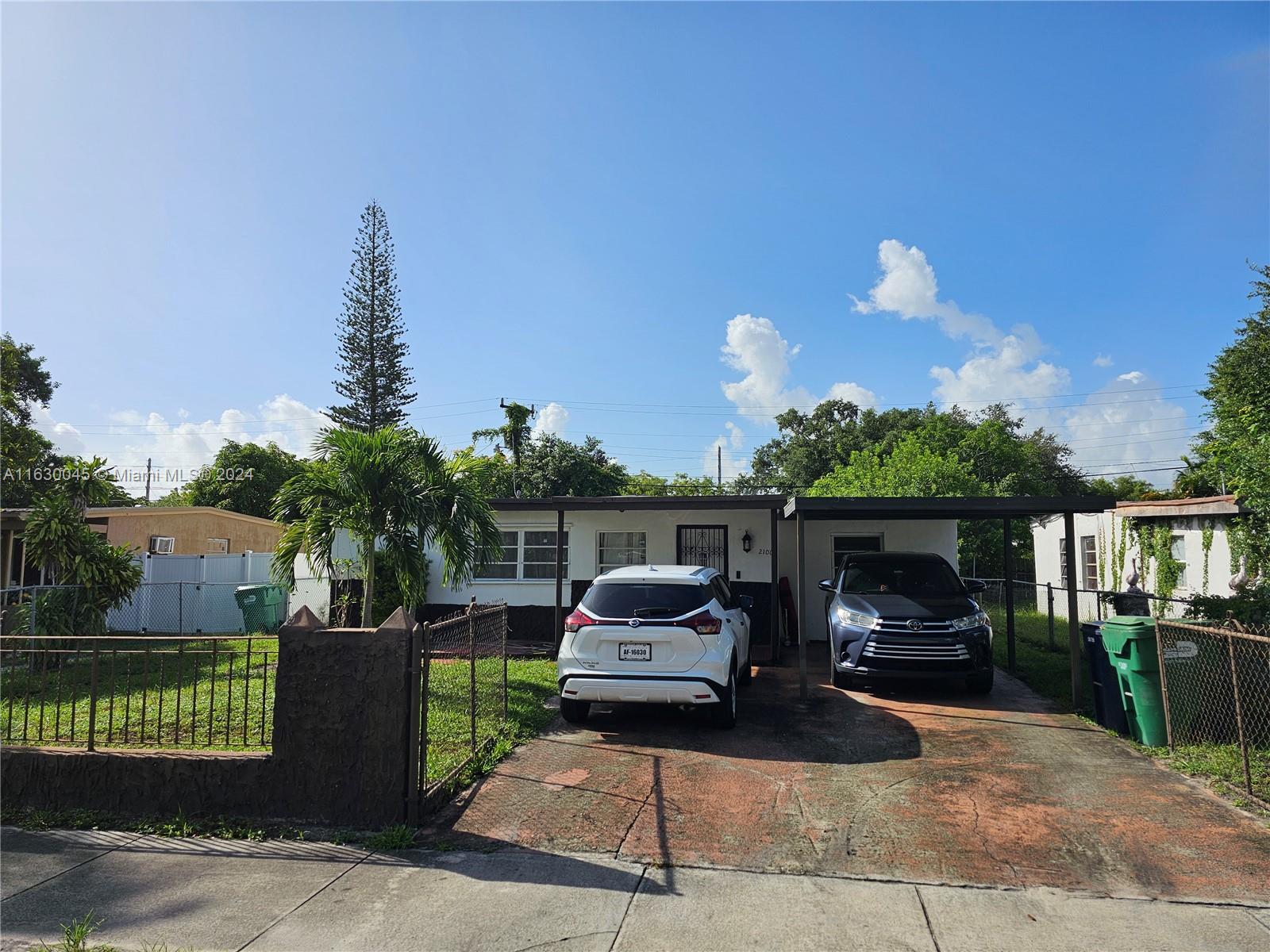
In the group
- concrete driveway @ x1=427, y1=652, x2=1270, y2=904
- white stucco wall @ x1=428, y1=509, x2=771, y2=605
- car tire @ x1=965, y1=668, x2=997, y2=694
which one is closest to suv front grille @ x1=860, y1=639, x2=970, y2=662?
car tire @ x1=965, y1=668, x2=997, y2=694

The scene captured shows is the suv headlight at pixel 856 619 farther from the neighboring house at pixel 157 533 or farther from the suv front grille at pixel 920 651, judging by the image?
the neighboring house at pixel 157 533

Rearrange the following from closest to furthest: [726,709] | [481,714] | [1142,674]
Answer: [1142,674] → [726,709] → [481,714]

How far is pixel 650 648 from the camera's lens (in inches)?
287

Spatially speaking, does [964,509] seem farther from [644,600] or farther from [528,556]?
[528,556]

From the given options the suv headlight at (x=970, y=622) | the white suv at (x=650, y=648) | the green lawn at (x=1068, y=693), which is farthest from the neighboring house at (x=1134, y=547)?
the white suv at (x=650, y=648)

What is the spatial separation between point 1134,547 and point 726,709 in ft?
44.5

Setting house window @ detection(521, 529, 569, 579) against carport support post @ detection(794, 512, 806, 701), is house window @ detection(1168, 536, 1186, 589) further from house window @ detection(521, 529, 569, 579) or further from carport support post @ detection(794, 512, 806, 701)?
house window @ detection(521, 529, 569, 579)

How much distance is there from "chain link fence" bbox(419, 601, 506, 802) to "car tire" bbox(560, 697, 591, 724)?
0.63m

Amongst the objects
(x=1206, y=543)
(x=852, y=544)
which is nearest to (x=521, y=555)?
(x=852, y=544)

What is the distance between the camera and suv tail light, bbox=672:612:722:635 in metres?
7.30

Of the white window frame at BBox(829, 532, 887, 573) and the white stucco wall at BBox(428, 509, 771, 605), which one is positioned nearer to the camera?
the white stucco wall at BBox(428, 509, 771, 605)

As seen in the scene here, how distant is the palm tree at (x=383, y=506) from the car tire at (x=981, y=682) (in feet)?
20.4

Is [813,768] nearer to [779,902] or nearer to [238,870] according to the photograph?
[779,902]

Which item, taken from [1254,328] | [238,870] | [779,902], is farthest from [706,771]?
[1254,328]
